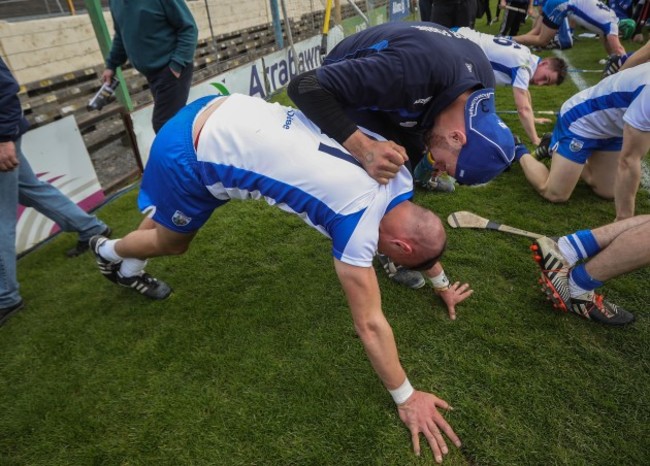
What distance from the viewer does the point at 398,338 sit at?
230cm

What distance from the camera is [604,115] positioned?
3.05 metres

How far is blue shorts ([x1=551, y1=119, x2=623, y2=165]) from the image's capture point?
3290 millimetres

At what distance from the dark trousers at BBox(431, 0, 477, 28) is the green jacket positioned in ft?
13.4

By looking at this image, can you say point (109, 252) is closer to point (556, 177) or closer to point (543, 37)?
point (556, 177)

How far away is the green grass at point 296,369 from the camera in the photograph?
180 centimetres

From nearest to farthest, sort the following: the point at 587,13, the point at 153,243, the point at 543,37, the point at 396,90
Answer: the point at 396,90 → the point at 153,243 → the point at 587,13 → the point at 543,37

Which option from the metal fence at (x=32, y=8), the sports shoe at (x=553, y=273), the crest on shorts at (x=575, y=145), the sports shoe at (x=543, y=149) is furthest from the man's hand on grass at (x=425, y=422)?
the metal fence at (x=32, y=8)

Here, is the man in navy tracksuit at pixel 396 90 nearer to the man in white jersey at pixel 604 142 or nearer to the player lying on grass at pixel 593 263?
the player lying on grass at pixel 593 263

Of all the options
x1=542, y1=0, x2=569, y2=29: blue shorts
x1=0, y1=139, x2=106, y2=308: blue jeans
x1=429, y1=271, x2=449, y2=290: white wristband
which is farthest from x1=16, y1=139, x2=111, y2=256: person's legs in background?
x1=542, y1=0, x2=569, y2=29: blue shorts

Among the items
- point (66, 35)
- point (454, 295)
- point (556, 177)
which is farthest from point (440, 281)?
point (66, 35)

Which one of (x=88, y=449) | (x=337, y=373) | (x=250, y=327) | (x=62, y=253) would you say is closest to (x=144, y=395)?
(x=88, y=449)

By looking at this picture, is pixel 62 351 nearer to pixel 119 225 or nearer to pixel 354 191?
pixel 119 225

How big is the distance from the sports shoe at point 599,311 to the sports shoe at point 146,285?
2.56 m

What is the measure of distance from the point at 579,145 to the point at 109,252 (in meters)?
3.61
